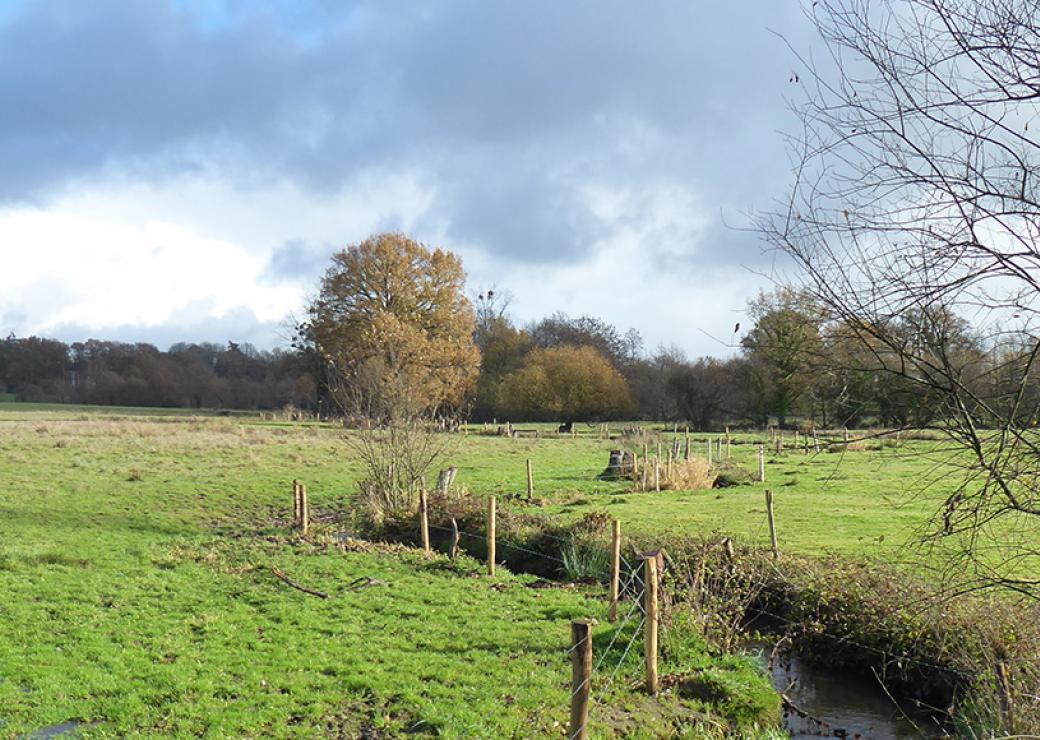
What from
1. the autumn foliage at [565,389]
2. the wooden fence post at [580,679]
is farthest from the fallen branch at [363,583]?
the autumn foliage at [565,389]

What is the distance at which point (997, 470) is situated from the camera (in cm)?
414

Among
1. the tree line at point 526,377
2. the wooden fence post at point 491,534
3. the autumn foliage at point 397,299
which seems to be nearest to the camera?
the tree line at point 526,377

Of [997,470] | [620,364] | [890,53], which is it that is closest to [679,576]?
[997,470]

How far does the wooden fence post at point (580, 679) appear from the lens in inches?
219

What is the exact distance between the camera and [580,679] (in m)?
5.65

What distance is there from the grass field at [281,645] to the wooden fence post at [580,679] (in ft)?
7.04

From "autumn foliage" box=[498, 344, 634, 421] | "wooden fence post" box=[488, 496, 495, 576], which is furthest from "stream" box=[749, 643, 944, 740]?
"autumn foliage" box=[498, 344, 634, 421]

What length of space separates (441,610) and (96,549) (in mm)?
8116

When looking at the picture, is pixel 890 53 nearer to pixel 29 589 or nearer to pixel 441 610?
pixel 441 610

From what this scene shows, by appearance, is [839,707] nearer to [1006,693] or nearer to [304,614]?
[1006,693]

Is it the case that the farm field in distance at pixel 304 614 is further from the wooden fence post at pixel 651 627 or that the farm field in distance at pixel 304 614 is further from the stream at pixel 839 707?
the stream at pixel 839 707

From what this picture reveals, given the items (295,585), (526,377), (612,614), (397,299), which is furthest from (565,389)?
(612,614)

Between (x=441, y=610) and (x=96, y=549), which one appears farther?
(x=96, y=549)

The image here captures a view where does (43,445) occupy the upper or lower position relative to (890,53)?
lower
